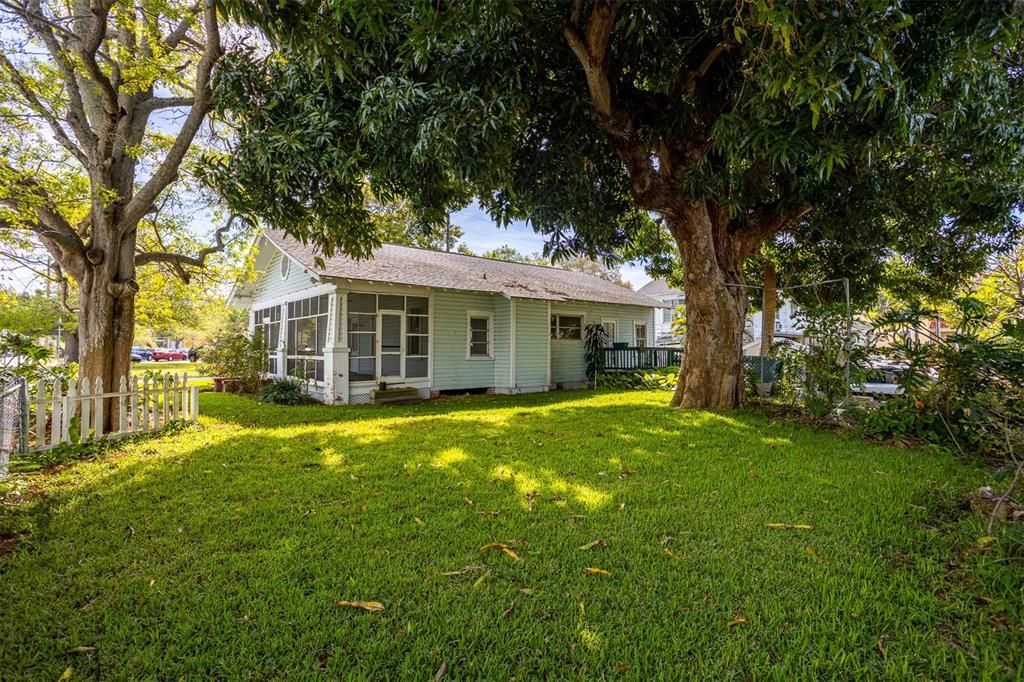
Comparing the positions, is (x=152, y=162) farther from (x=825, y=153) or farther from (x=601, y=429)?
(x=825, y=153)

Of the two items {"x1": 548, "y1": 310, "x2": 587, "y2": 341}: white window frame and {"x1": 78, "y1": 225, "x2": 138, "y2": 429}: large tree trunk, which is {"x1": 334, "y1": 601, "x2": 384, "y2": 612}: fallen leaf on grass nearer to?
{"x1": 78, "y1": 225, "x2": 138, "y2": 429}: large tree trunk

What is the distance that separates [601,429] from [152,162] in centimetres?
1062

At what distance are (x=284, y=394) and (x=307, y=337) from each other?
205 centimetres

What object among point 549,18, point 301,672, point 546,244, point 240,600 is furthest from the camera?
point 546,244

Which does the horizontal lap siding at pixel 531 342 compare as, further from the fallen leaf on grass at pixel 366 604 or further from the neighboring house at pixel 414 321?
the fallen leaf on grass at pixel 366 604

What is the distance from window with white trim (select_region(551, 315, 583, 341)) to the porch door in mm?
5222

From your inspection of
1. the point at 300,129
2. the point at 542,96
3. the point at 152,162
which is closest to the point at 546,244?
the point at 542,96

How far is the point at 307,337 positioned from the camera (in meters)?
12.7

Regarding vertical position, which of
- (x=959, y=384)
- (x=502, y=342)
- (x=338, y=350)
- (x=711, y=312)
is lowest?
(x=959, y=384)

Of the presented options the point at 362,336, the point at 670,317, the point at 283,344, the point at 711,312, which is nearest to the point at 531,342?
the point at 362,336

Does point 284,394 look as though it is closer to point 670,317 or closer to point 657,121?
point 657,121

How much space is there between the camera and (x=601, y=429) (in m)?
7.01


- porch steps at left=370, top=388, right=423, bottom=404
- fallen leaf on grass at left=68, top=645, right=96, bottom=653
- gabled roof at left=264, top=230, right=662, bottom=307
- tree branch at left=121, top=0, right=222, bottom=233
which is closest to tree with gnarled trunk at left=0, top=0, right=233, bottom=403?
tree branch at left=121, top=0, right=222, bottom=233

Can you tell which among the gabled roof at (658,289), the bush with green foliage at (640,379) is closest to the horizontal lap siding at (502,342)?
the bush with green foliage at (640,379)
